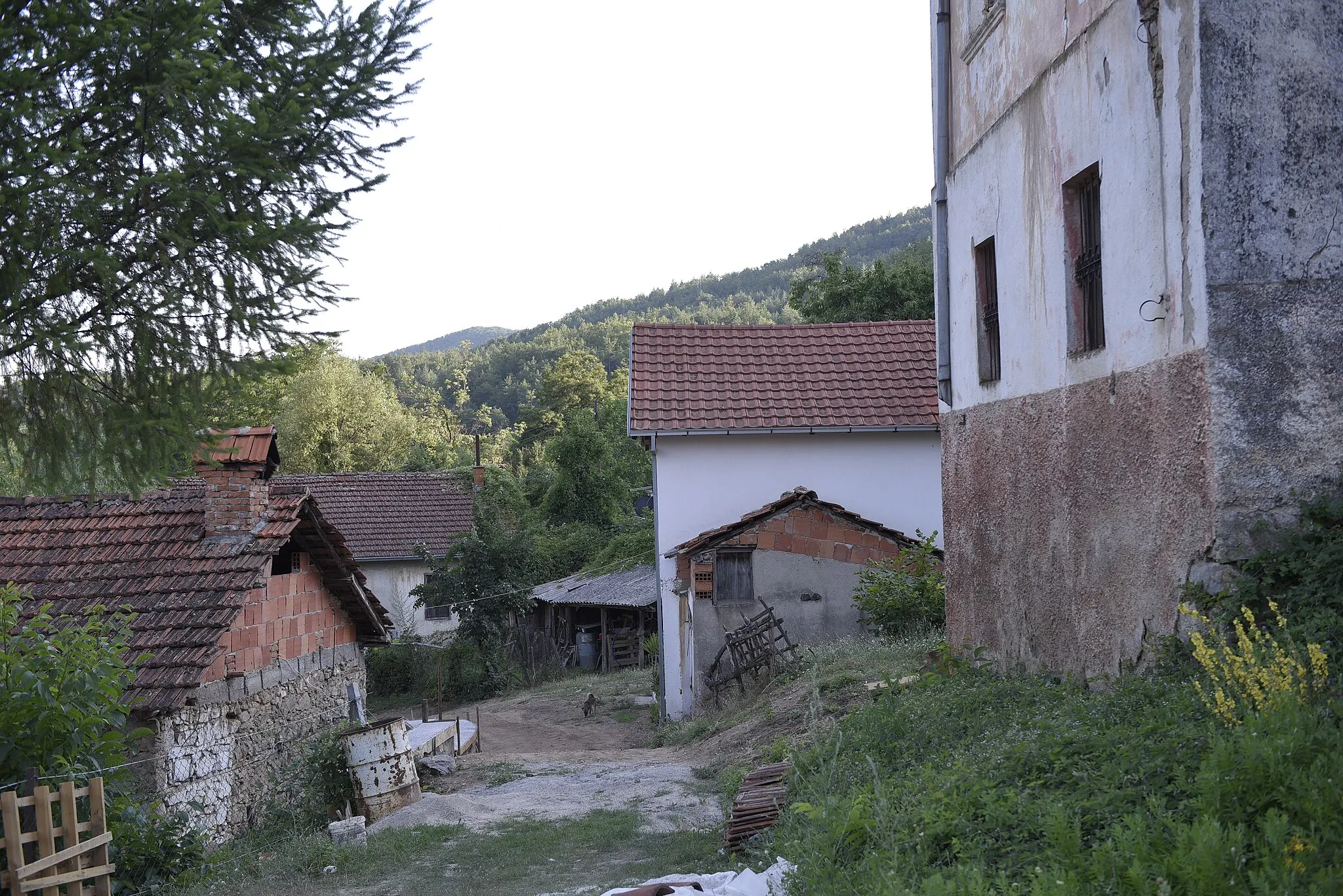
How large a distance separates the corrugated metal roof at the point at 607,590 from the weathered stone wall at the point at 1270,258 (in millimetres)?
22135

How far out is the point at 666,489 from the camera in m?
20.3

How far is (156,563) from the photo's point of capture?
46.3ft

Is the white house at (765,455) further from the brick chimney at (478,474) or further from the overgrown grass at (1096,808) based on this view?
the brick chimney at (478,474)

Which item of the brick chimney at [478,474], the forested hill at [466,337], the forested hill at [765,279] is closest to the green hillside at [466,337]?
the forested hill at [466,337]

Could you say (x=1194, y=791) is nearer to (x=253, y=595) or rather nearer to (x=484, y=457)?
(x=253, y=595)

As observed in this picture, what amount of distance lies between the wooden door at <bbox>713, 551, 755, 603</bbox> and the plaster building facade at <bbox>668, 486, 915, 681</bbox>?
0.4 inches

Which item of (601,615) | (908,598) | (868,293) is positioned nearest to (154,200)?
(908,598)

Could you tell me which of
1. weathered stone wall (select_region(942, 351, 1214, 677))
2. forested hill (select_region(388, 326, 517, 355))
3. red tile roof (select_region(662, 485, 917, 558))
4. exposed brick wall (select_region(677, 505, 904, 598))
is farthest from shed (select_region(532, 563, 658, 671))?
forested hill (select_region(388, 326, 517, 355))

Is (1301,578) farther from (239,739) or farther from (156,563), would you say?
(156,563)

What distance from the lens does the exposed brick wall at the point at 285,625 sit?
44.5 feet

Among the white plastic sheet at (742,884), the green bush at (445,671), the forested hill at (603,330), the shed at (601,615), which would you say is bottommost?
the green bush at (445,671)

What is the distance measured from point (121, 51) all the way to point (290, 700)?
10.1m

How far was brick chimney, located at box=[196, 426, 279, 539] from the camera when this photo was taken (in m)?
14.3

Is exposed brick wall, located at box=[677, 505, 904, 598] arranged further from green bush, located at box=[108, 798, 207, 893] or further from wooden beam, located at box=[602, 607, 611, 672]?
wooden beam, located at box=[602, 607, 611, 672]
